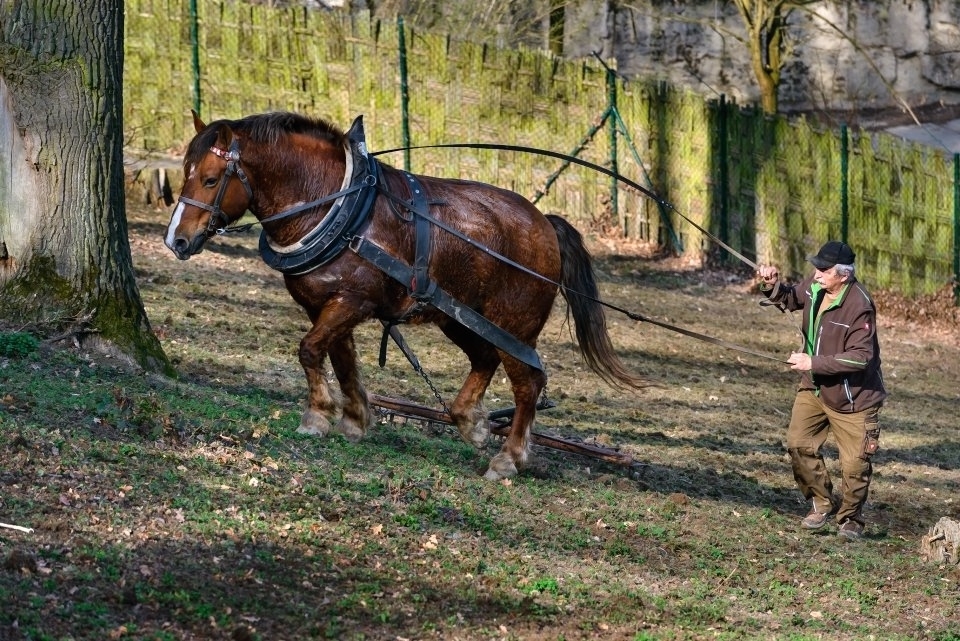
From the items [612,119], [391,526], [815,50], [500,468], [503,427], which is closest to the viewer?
[391,526]

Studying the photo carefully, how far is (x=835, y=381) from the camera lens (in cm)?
838

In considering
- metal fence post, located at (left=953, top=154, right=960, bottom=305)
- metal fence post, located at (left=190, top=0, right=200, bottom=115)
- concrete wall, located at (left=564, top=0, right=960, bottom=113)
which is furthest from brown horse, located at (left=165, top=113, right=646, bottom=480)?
concrete wall, located at (left=564, top=0, right=960, bottom=113)

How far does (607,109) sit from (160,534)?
12.9 m

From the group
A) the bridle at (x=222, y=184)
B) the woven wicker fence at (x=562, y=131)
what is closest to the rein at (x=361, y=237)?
the bridle at (x=222, y=184)

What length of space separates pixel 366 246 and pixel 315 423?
1136 mm

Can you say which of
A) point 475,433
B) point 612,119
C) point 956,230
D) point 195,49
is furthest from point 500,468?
point 956,230

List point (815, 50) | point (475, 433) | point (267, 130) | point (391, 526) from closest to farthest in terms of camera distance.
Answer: point (391, 526) < point (267, 130) < point (475, 433) < point (815, 50)

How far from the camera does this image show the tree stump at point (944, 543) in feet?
26.7

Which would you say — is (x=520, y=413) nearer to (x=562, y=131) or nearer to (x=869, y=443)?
(x=869, y=443)

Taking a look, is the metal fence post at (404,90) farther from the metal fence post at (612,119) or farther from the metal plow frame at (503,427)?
the metal plow frame at (503,427)

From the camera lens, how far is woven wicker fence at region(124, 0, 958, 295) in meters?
18.3

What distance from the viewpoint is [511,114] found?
61.7 feet

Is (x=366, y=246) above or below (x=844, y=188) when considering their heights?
below

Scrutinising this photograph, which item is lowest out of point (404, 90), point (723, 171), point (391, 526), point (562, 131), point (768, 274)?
point (391, 526)
